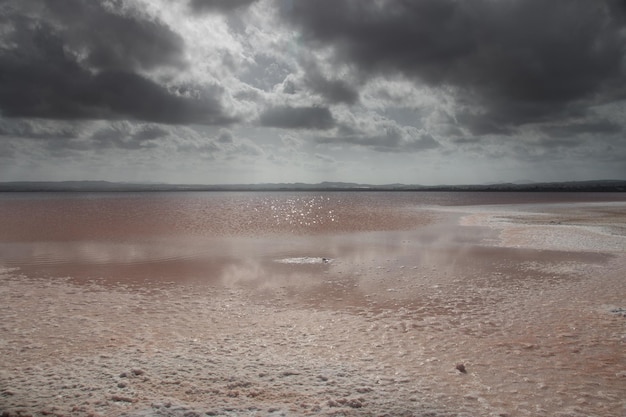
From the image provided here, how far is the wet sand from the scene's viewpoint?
640cm

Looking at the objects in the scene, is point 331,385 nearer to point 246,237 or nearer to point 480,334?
point 480,334

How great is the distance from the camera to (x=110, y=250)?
2244cm

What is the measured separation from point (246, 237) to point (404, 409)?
23338mm

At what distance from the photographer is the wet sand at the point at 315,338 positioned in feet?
21.0

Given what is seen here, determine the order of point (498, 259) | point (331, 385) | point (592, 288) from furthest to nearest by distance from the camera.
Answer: point (498, 259), point (592, 288), point (331, 385)

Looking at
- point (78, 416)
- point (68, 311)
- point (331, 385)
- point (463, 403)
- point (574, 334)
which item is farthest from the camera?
point (68, 311)

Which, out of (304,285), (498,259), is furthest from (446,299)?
(498,259)

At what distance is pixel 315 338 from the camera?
920 centimetres

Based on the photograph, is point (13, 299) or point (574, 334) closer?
point (574, 334)

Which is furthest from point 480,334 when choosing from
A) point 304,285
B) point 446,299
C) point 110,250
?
point 110,250

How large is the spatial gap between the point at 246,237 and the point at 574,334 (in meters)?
21.9

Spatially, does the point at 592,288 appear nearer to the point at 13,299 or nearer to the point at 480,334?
the point at 480,334

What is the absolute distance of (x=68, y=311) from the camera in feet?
36.3

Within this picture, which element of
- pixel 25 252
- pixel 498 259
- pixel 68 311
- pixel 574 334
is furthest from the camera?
pixel 25 252
